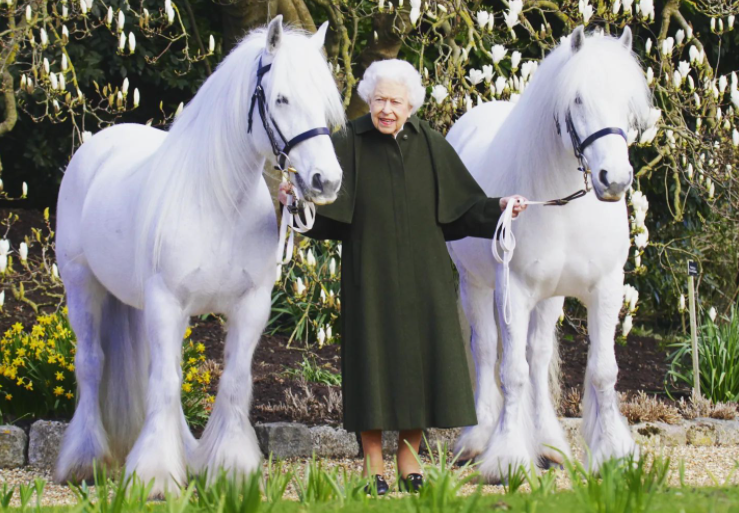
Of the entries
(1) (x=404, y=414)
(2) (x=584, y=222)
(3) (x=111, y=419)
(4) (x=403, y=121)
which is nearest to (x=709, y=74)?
(2) (x=584, y=222)

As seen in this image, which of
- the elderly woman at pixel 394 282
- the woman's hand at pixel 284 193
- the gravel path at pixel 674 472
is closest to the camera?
the woman's hand at pixel 284 193

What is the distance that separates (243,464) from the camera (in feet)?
14.2

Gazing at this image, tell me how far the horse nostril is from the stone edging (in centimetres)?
206

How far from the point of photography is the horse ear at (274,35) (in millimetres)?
3941

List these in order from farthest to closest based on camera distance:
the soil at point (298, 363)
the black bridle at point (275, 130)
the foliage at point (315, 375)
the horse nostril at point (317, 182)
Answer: the foliage at point (315, 375) < the soil at point (298, 363) < the black bridle at point (275, 130) < the horse nostril at point (317, 182)

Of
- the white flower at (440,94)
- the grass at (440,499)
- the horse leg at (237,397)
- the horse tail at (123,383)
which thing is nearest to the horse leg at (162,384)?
the horse leg at (237,397)

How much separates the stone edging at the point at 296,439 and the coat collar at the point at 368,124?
1.88m

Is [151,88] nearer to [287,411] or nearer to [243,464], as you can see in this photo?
[287,411]

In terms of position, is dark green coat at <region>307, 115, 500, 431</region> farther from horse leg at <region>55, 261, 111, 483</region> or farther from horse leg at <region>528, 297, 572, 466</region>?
horse leg at <region>55, 261, 111, 483</region>

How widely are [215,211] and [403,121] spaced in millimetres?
878

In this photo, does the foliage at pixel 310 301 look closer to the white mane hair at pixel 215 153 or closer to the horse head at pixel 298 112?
the white mane hair at pixel 215 153

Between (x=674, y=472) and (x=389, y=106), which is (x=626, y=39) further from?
(x=674, y=472)

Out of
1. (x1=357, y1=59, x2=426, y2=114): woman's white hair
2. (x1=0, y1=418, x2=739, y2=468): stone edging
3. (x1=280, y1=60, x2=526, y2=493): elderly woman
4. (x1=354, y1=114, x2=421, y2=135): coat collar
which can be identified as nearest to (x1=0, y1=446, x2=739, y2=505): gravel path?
(x1=0, y1=418, x2=739, y2=468): stone edging

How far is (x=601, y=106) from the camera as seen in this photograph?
4133 millimetres
